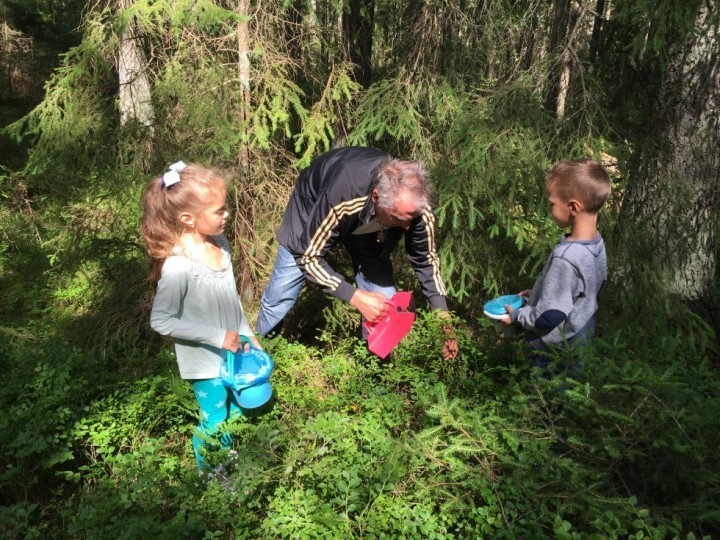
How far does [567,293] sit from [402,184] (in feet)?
3.82

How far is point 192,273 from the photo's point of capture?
2680 millimetres

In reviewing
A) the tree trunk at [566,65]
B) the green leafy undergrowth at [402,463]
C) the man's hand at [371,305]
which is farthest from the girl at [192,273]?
the tree trunk at [566,65]

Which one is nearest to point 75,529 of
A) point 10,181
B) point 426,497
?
point 426,497

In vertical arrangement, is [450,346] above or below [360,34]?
below

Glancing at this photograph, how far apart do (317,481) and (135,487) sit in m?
0.92

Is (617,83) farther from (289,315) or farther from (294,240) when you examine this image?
(289,315)

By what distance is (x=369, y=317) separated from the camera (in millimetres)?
3271

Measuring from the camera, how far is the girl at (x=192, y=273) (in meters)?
→ 2.61

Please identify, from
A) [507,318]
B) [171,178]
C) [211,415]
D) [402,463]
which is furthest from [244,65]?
[402,463]

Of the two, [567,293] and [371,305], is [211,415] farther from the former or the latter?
[567,293]

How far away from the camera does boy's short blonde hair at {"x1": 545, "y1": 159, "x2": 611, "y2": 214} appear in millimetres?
2637

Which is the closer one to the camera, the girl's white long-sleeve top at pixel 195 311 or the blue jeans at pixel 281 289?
the girl's white long-sleeve top at pixel 195 311

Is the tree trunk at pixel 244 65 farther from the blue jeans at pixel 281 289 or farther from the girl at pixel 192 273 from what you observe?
the girl at pixel 192 273

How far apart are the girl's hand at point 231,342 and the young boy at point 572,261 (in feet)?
5.30
